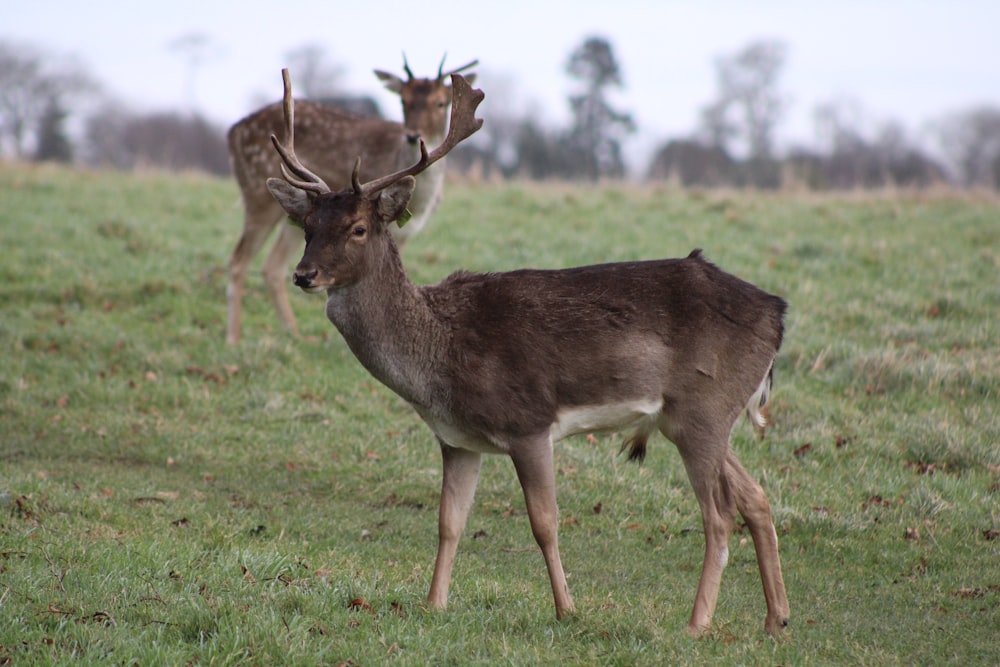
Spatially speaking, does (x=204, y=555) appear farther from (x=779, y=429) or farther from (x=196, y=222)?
(x=196, y=222)

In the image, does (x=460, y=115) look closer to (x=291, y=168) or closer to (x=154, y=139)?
(x=291, y=168)

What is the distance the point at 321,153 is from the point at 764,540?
693cm

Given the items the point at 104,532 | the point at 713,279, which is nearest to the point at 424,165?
the point at 713,279

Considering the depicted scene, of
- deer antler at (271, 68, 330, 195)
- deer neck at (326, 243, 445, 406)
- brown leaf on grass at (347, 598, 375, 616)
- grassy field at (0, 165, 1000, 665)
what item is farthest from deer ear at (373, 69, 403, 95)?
brown leaf on grass at (347, 598, 375, 616)

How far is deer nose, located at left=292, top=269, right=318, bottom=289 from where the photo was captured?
527cm

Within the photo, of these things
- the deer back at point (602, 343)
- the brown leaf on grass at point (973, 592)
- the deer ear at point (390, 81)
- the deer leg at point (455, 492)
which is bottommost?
the brown leaf on grass at point (973, 592)

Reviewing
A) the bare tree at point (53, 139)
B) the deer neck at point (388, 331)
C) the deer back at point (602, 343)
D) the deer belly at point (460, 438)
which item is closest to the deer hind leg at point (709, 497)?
the deer back at point (602, 343)

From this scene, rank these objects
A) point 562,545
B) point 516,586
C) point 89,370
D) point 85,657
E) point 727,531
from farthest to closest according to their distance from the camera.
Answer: point 89,370 < point 562,545 < point 516,586 < point 727,531 < point 85,657

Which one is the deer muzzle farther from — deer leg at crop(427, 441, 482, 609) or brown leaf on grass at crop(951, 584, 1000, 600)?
brown leaf on grass at crop(951, 584, 1000, 600)

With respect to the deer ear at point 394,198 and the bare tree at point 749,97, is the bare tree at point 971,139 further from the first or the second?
the deer ear at point 394,198

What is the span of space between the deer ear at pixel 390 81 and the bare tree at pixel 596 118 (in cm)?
3059

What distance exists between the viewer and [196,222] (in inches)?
642

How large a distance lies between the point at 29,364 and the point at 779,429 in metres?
6.34

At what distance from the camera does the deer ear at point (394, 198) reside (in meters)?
5.59
